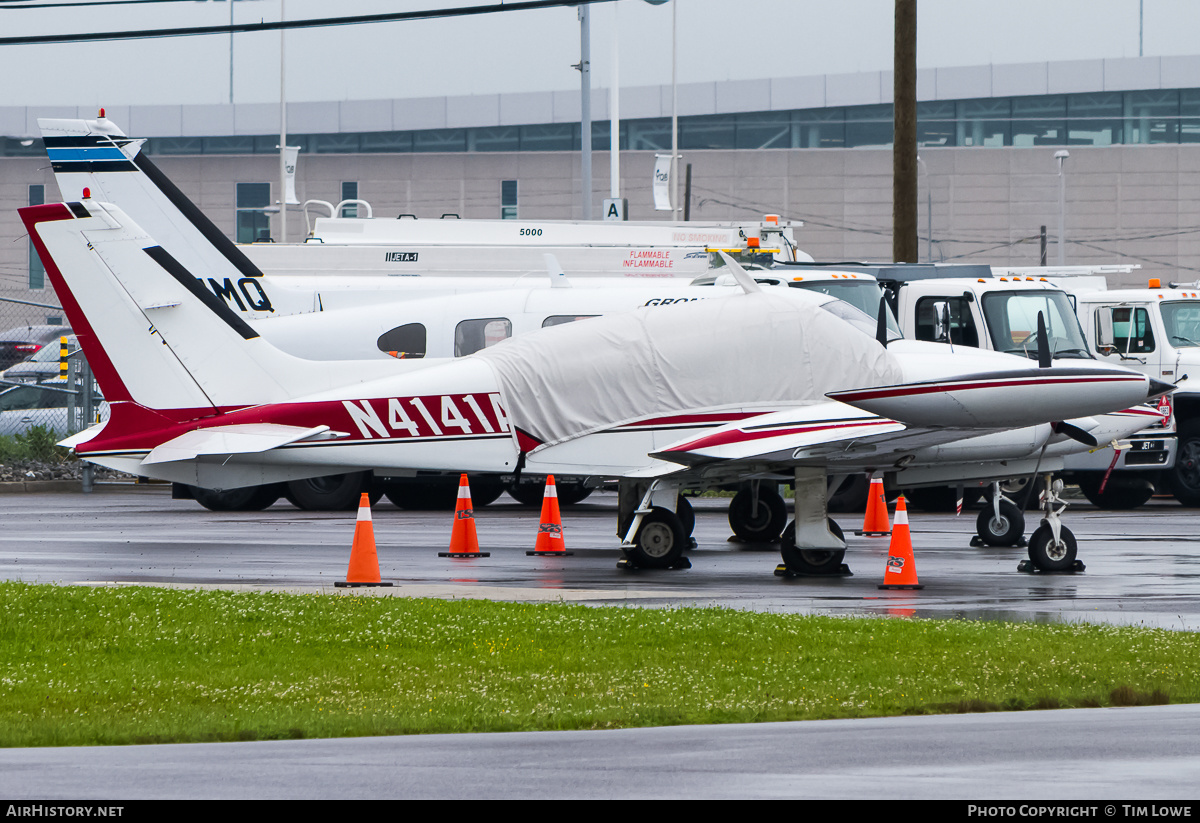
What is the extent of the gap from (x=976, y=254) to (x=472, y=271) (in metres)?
51.1

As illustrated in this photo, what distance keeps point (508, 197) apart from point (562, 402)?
201 ft

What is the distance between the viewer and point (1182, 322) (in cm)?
2336

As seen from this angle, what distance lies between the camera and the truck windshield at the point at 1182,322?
23.2 metres

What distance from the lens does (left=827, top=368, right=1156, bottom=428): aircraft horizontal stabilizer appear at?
13.7 m

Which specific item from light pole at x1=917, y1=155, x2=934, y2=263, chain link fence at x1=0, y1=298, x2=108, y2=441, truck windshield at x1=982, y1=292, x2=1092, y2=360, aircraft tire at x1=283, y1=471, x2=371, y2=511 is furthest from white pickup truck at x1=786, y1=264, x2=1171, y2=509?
light pole at x1=917, y1=155, x2=934, y2=263

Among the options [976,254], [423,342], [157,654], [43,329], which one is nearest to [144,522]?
[423,342]

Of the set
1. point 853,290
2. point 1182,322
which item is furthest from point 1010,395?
point 1182,322

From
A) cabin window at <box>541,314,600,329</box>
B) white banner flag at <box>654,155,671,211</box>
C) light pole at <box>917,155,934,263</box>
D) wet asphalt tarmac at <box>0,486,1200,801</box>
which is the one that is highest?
light pole at <box>917,155,934,263</box>

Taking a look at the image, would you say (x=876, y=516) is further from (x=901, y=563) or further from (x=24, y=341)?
(x=24, y=341)

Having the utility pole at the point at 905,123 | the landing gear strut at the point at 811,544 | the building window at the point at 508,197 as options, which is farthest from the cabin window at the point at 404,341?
the building window at the point at 508,197

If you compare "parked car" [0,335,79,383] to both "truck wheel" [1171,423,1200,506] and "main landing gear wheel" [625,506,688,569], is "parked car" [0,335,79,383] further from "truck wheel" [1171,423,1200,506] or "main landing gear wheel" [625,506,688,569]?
"truck wheel" [1171,423,1200,506]

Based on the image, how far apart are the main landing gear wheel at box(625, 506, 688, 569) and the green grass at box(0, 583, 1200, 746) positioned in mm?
3500

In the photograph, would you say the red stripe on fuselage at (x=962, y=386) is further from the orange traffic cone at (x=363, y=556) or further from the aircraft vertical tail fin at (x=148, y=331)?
the aircraft vertical tail fin at (x=148, y=331)

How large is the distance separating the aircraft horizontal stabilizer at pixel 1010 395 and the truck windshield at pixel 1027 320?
7.73 metres
